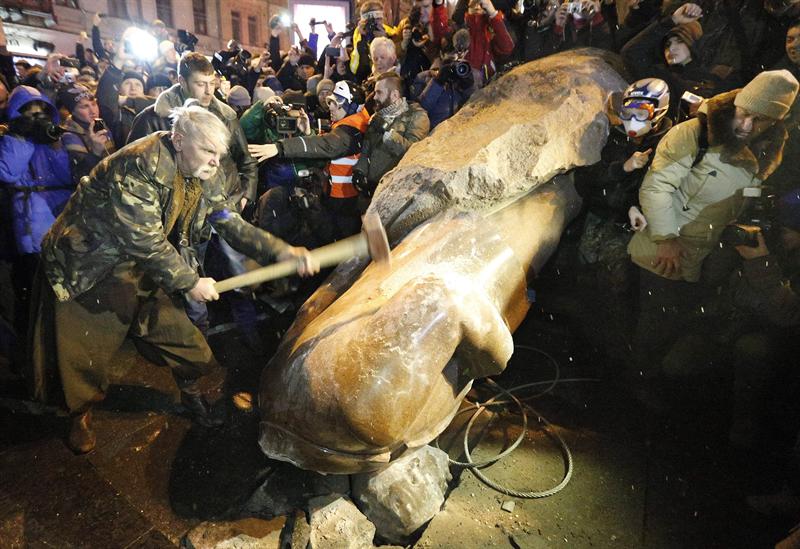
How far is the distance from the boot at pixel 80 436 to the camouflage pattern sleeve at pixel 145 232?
1157mm

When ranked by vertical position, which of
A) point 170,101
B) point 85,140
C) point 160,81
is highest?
point 170,101

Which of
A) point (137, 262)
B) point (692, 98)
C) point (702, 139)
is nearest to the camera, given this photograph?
point (137, 262)

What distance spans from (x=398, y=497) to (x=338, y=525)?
345 millimetres

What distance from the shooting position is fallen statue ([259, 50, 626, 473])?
6.98ft

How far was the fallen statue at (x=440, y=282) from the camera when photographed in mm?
2127

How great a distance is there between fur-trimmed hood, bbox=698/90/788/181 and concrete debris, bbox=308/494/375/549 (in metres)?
3.12

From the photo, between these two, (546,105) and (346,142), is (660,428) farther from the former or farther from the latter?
(346,142)

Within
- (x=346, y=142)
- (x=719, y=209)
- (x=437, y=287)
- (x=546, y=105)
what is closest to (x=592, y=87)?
(x=546, y=105)

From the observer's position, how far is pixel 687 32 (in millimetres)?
3764

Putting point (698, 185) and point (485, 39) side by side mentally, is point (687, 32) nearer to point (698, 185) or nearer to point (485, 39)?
point (698, 185)

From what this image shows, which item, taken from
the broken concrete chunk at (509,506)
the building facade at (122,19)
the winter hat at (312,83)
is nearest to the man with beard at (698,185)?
the broken concrete chunk at (509,506)

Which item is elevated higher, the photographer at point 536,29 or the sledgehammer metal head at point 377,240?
the photographer at point 536,29

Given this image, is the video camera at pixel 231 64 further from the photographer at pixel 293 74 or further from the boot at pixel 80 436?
the boot at pixel 80 436

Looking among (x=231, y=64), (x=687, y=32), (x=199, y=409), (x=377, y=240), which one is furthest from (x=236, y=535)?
(x=231, y=64)
